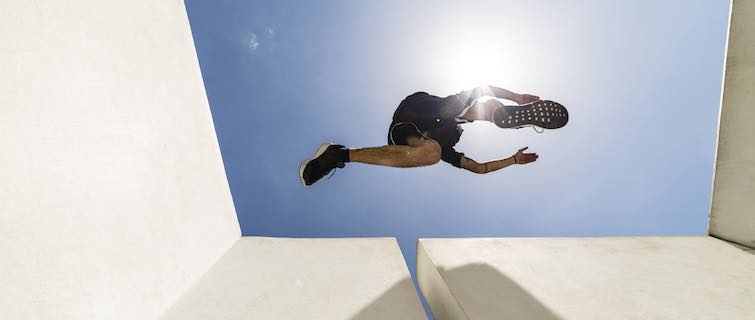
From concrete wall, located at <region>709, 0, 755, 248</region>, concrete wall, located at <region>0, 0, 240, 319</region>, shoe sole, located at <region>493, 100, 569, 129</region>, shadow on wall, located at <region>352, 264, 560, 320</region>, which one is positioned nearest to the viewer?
concrete wall, located at <region>0, 0, 240, 319</region>

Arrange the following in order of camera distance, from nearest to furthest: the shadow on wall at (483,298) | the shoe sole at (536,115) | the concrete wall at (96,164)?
the concrete wall at (96,164), the shadow on wall at (483,298), the shoe sole at (536,115)

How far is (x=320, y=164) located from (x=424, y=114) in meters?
0.75

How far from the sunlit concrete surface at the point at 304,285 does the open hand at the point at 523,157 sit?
0.98 meters

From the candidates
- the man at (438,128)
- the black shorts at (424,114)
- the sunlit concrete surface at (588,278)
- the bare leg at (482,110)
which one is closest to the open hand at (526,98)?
the man at (438,128)

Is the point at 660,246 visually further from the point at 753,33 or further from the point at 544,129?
the point at 753,33

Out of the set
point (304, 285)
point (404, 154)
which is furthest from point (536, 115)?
point (304, 285)

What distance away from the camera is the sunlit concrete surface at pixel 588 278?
1.23m

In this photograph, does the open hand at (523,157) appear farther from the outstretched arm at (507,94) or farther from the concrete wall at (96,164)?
the concrete wall at (96,164)

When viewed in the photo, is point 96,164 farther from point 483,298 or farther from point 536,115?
point 536,115

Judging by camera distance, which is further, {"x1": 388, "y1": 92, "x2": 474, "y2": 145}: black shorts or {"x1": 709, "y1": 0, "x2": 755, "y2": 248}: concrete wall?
{"x1": 388, "y1": 92, "x2": 474, "y2": 145}: black shorts

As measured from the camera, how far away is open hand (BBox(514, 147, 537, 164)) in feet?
6.98

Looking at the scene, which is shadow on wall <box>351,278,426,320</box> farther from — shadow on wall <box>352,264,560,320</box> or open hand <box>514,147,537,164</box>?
open hand <box>514,147,537,164</box>

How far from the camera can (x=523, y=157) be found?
2133 mm

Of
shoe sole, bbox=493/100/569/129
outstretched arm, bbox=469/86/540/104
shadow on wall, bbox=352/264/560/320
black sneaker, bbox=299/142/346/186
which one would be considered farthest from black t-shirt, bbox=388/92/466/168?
shadow on wall, bbox=352/264/560/320
